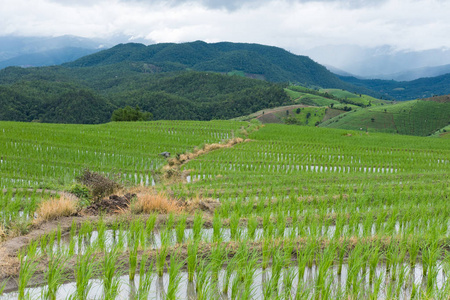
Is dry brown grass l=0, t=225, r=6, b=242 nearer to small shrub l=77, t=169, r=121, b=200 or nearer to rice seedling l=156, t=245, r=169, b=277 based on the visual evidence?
rice seedling l=156, t=245, r=169, b=277

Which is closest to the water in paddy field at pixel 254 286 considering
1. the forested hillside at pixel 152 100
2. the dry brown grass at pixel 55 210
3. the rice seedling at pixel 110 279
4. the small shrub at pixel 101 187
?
the rice seedling at pixel 110 279

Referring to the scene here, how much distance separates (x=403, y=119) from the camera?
90125 millimetres

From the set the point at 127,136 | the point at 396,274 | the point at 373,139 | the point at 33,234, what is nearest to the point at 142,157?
the point at 127,136

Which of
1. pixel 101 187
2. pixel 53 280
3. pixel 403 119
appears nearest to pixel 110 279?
pixel 53 280

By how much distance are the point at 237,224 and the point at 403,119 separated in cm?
9658

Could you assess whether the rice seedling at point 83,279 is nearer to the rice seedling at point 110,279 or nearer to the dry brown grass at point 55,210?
the rice seedling at point 110,279

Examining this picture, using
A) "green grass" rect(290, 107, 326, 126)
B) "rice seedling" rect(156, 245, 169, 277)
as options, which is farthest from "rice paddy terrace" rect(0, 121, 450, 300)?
"green grass" rect(290, 107, 326, 126)

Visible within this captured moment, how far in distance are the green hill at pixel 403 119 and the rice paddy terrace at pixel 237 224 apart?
65.6m

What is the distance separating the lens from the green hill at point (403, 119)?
86750 mm

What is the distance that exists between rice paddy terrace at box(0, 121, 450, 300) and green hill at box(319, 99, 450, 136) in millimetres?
65609

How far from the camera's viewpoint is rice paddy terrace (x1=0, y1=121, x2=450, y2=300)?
14.1 feet

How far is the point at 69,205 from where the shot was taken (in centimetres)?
736

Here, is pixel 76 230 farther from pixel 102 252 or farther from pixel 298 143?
pixel 298 143

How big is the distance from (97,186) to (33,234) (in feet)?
14.5
